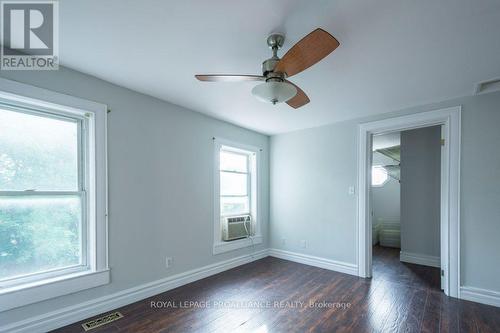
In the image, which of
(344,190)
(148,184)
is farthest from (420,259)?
(148,184)

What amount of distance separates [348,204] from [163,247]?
2.69m

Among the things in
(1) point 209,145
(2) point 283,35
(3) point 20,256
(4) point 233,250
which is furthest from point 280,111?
(3) point 20,256

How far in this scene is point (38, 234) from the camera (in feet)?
7.03

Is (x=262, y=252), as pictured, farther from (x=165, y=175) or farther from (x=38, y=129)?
(x=38, y=129)

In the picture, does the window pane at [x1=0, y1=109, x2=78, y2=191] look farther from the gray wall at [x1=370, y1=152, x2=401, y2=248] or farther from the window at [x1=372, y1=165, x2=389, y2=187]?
the window at [x1=372, y1=165, x2=389, y2=187]

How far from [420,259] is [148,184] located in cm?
448

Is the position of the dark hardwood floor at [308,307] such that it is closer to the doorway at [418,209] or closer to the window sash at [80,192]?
the doorway at [418,209]

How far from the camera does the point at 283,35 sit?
1.72 m

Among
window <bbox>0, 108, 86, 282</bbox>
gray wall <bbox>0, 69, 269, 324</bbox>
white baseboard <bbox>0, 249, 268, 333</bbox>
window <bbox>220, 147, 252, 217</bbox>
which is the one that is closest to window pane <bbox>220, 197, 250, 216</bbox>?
window <bbox>220, 147, 252, 217</bbox>

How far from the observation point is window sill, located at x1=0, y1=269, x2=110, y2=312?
189 centimetres

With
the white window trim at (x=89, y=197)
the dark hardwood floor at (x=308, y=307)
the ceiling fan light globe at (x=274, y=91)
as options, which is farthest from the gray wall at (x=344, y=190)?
the white window trim at (x=89, y=197)

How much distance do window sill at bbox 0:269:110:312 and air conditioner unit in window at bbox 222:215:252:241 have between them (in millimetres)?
1746

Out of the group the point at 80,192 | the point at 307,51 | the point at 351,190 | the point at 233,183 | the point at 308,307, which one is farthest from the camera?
the point at 233,183

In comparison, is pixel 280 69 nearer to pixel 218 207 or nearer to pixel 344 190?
pixel 218 207
